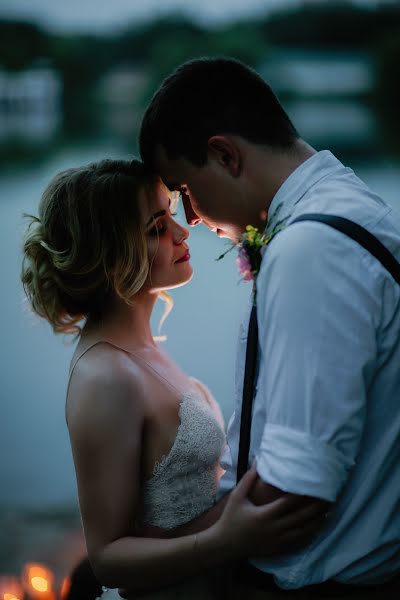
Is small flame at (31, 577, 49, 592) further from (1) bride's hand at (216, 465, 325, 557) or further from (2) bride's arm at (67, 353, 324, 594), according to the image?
(1) bride's hand at (216, 465, 325, 557)

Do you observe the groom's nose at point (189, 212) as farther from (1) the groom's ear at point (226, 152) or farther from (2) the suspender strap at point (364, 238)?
(2) the suspender strap at point (364, 238)

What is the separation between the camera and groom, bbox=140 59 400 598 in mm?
931

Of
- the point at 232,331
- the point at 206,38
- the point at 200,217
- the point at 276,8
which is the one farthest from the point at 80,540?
the point at 276,8

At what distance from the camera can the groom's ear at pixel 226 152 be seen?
4.04ft

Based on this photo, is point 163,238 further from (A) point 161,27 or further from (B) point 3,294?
(B) point 3,294

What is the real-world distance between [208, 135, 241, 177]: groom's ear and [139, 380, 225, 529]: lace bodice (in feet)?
1.91

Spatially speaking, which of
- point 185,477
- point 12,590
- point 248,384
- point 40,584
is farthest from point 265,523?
point 12,590

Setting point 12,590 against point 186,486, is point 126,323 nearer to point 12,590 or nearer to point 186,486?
point 186,486

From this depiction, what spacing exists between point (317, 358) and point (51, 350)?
443cm

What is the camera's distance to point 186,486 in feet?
4.79

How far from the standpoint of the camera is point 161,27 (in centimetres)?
374

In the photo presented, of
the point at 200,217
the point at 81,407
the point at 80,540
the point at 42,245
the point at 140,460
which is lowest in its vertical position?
the point at 80,540

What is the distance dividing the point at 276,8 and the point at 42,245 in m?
2.74

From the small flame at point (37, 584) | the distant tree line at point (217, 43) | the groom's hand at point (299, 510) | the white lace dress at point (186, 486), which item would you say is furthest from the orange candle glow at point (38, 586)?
the distant tree line at point (217, 43)
